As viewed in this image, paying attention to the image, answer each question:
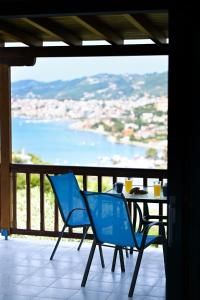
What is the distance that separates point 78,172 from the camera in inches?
244

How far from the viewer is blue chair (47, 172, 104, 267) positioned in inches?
213

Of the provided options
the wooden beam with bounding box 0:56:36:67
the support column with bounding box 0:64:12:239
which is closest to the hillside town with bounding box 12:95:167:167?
the support column with bounding box 0:64:12:239

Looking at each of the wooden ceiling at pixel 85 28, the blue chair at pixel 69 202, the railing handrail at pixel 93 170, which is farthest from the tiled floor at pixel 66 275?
the wooden ceiling at pixel 85 28

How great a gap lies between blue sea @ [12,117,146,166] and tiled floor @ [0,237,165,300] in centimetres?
820

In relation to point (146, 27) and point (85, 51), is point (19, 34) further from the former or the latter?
point (146, 27)

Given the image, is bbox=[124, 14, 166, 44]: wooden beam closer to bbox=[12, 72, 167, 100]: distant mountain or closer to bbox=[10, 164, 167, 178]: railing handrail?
bbox=[10, 164, 167, 178]: railing handrail

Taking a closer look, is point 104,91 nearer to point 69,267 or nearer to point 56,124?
point 56,124

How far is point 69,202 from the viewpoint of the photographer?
5.57 m

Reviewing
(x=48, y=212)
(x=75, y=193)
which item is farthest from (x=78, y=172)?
(x=48, y=212)

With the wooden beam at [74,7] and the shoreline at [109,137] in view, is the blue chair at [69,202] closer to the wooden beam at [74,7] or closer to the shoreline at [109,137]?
the wooden beam at [74,7]

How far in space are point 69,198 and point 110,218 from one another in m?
1.27

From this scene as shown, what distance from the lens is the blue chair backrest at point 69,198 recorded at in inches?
215

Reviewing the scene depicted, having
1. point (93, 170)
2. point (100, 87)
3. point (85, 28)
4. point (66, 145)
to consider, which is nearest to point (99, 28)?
point (85, 28)

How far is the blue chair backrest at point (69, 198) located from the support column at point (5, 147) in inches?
43.9
